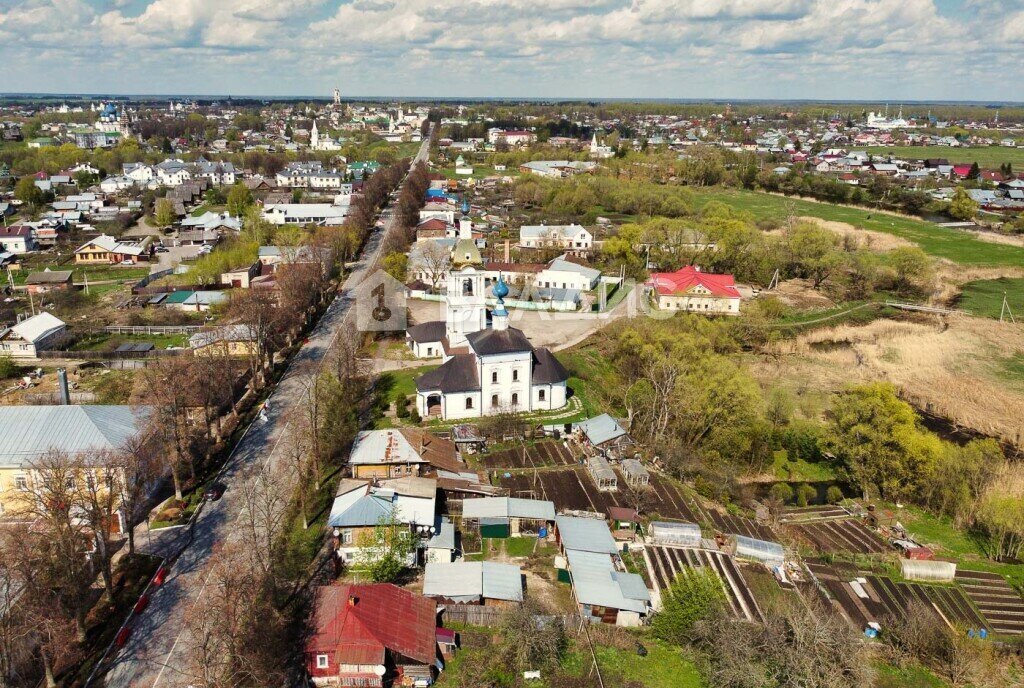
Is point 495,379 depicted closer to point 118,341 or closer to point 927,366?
point 118,341

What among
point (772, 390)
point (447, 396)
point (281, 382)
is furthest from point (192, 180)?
point (772, 390)

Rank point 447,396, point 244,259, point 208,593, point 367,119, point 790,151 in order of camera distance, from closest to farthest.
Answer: point 208,593
point 447,396
point 244,259
point 790,151
point 367,119

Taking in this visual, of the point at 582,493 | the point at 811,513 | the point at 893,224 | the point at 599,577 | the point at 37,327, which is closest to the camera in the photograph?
the point at 599,577

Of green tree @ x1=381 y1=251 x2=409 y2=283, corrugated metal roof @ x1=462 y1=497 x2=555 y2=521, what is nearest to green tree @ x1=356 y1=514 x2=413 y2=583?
corrugated metal roof @ x1=462 y1=497 x2=555 y2=521

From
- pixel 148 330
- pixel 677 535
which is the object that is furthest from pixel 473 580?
pixel 148 330

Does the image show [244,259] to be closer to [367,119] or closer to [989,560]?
[989,560]

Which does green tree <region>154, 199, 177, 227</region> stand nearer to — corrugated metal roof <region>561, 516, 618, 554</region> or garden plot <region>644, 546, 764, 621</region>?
corrugated metal roof <region>561, 516, 618, 554</region>
